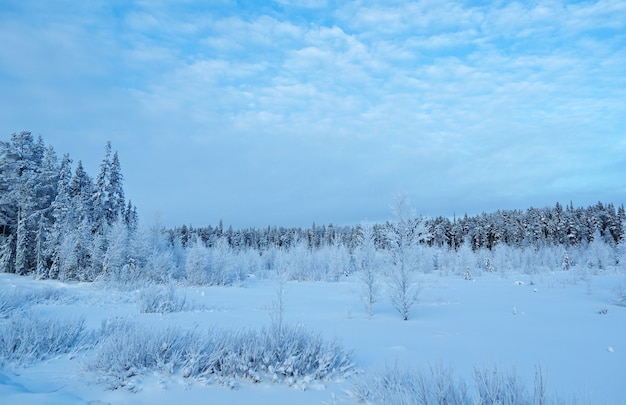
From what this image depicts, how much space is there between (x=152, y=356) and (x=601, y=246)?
4557cm

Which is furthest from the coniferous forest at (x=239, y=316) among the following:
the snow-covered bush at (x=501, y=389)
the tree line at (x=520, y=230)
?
the tree line at (x=520, y=230)

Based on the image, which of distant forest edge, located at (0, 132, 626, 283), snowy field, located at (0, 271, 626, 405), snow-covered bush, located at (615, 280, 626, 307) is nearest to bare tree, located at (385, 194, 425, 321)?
snowy field, located at (0, 271, 626, 405)

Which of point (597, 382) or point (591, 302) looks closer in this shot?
point (597, 382)

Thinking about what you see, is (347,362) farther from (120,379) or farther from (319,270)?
(319,270)

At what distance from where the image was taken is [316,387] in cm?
525

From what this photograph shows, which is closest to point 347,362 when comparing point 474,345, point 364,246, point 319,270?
point 474,345

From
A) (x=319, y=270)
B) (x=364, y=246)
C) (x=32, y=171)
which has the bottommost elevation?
(x=319, y=270)

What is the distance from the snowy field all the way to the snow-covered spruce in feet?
0.35

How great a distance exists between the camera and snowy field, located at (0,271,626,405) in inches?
183

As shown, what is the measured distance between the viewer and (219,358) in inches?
216

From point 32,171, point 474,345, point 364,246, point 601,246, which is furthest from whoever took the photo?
point 601,246

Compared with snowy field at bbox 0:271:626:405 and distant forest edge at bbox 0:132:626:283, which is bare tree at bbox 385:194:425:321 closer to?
snowy field at bbox 0:271:626:405

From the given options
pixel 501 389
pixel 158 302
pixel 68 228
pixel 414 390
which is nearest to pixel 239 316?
pixel 158 302

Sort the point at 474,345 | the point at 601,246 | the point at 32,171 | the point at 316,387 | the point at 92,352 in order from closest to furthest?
the point at 316,387 → the point at 92,352 → the point at 474,345 → the point at 32,171 → the point at 601,246
